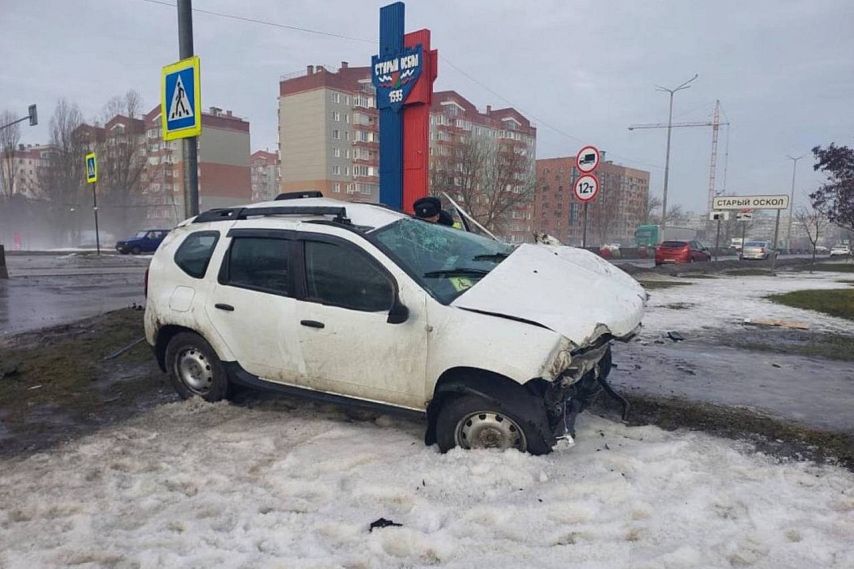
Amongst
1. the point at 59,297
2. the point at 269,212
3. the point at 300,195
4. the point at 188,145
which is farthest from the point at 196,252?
the point at 59,297

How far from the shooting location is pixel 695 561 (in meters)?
2.54

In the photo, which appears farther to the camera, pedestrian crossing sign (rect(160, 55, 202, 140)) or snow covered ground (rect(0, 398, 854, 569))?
pedestrian crossing sign (rect(160, 55, 202, 140))

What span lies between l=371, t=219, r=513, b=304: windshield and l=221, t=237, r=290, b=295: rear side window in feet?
2.55

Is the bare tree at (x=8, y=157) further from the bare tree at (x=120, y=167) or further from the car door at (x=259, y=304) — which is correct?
the car door at (x=259, y=304)

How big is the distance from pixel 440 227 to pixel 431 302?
1279 millimetres

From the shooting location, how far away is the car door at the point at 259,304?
4.16 meters

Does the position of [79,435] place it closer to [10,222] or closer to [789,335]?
[789,335]

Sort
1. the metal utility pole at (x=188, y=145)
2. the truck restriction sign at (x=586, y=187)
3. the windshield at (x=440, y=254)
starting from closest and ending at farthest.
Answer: the windshield at (x=440, y=254), the metal utility pole at (x=188, y=145), the truck restriction sign at (x=586, y=187)

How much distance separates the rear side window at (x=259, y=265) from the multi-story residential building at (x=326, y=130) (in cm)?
6211

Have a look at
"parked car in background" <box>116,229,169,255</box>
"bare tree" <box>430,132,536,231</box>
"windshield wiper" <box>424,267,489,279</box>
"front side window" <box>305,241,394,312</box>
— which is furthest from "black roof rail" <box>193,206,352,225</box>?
"parked car in background" <box>116,229,169,255</box>

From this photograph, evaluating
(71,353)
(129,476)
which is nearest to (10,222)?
(71,353)

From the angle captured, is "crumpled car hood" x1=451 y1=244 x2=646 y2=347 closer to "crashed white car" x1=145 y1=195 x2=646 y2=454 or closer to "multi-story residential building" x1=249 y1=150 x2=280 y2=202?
"crashed white car" x1=145 y1=195 x2=646 y2=454

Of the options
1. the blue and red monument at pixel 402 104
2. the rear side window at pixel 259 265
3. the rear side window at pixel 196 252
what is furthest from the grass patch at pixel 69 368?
the blue and red monument at pixel 402 104

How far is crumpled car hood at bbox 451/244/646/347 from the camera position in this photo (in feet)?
11.0
